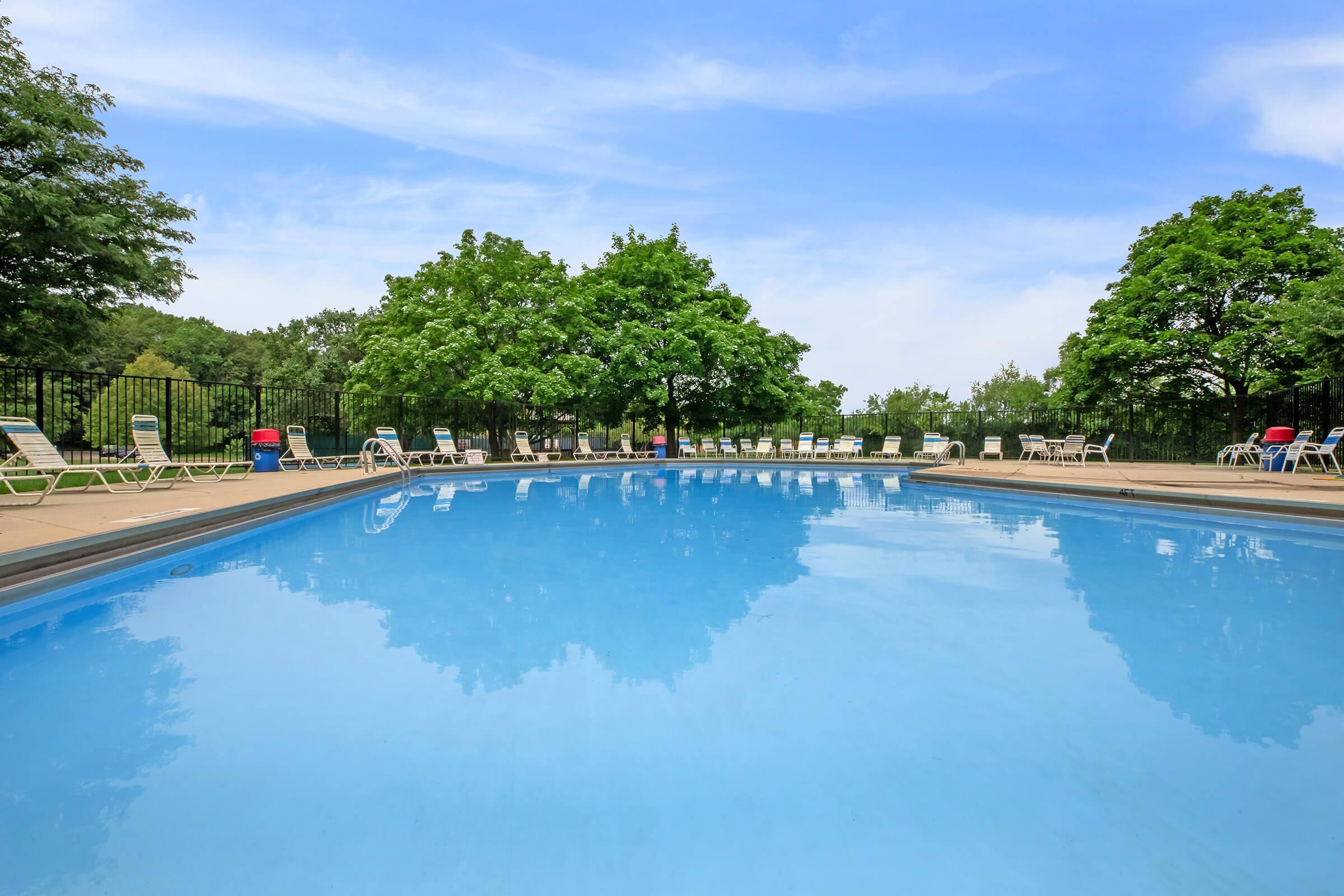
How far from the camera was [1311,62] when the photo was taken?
37.3ft

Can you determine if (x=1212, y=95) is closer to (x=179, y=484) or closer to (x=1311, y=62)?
(x=1311, y=62)

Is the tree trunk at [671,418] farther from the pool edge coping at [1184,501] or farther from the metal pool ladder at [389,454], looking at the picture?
the pool edge coping at [1184,501]

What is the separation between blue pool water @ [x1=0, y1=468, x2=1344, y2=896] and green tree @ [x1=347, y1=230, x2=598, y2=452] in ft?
53.7

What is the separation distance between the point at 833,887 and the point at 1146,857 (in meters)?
0.79

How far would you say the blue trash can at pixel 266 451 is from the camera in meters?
12.6

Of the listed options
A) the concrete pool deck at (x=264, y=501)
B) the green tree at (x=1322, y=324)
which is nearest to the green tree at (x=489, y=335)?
the concrete pool deck at (x=264, y=501)

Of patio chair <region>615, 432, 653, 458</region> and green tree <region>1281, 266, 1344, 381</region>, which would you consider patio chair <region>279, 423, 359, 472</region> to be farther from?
green tree <region>1281, 266, 1344, 381</region>

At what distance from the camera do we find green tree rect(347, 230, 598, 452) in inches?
798

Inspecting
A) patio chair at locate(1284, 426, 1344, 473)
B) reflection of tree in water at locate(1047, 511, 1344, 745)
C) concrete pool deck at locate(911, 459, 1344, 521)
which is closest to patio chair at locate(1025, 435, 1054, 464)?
concrete pool deck at locate(911, 459, 1344, 521)

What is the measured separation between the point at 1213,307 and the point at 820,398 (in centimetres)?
1415

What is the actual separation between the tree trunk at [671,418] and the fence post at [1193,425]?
16.8 m

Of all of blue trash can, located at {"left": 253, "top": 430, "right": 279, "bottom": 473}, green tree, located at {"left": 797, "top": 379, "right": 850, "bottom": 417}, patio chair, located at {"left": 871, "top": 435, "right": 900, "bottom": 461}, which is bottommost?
patio chair, located at {"left": 871, "top": 435, "right": 900, "bottom": 461}

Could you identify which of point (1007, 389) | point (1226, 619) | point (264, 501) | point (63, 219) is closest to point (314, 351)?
point (63, 219)

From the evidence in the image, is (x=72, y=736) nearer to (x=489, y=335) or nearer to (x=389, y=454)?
(x=389, y=454)
